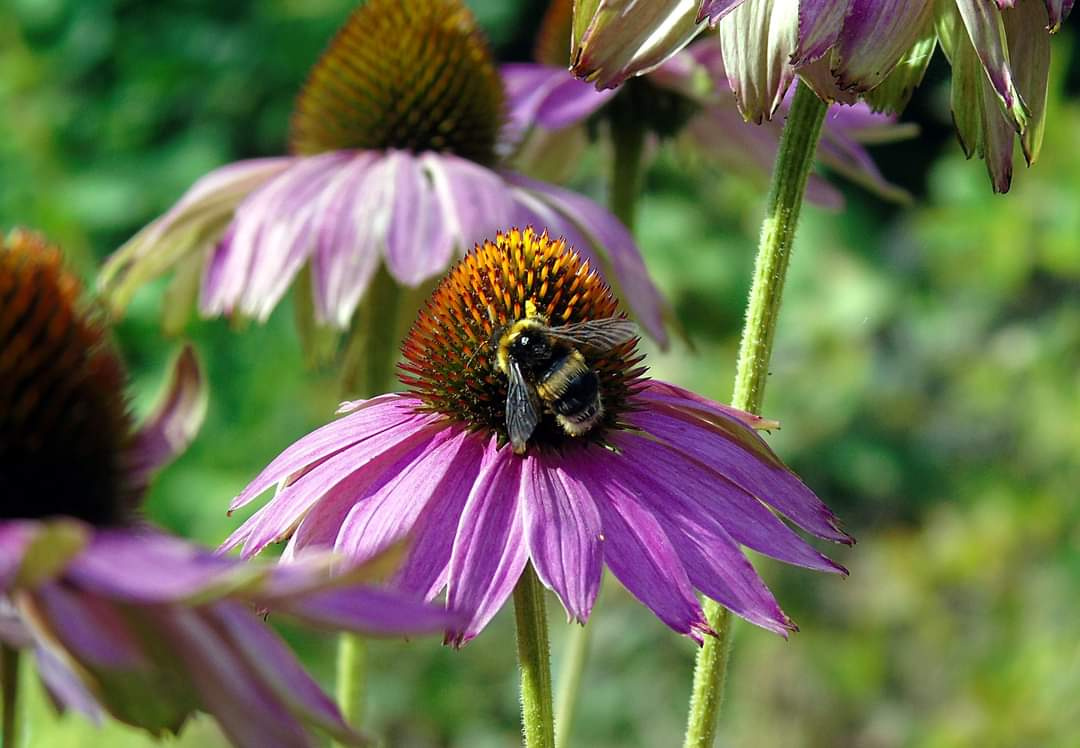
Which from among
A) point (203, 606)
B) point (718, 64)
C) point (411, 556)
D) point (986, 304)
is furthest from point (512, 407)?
point (986, 304)

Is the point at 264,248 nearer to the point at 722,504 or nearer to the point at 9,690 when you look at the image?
the point at 722,504

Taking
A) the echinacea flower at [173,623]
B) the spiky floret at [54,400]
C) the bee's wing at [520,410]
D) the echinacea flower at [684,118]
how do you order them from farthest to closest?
the echinacea flower at [684,118] < the bee's wing at [520,410] < the spiky floret at [54,400] < the echinacea flower at [173,623]

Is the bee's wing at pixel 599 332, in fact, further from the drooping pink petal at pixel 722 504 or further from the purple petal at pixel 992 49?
the purple petal at pixel 992 49

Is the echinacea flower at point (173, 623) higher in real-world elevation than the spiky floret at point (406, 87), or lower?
lower

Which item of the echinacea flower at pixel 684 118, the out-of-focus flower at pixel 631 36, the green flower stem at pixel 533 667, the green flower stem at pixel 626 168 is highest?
the out-of-focus flower at pixel 631 36

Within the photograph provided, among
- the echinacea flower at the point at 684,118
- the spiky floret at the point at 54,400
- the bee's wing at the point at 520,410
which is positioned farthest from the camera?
the echinacea flower at the point at 684,118

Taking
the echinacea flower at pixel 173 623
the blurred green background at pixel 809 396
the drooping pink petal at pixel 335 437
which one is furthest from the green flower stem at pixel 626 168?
the blurred green background at pixel 809 396

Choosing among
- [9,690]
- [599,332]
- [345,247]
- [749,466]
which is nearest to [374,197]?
[345,247]
